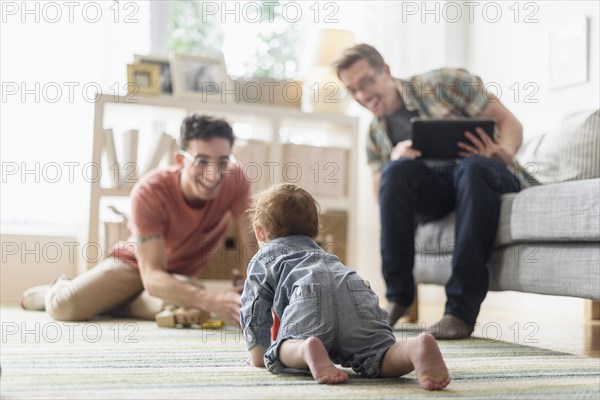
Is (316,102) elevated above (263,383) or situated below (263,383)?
above

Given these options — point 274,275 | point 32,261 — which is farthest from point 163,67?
point 274,275

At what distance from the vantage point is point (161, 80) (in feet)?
10.9

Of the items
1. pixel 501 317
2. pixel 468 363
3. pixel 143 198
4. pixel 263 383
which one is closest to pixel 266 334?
pixel 263 383

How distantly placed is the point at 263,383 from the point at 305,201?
348 millimetres

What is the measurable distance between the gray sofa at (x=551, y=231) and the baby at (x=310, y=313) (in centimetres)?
70

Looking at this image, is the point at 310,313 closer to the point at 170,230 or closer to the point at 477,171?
the point at 477,171

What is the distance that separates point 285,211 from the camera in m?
1.42

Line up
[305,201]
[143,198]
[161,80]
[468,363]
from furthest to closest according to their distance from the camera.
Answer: [161,80] < [143,198] < [468,363] < [305,201]

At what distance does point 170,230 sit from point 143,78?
3.52ft

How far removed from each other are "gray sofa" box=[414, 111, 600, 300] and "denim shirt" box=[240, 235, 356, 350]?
0.72 meters

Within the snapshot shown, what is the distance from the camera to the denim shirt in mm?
1381

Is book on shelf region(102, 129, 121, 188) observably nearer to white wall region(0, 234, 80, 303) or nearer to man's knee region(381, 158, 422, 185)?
white wall region(0, 234, 80, 303)

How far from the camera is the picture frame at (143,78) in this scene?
10.6 ft

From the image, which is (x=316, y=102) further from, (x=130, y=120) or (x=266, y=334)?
(x=266, y=334)
